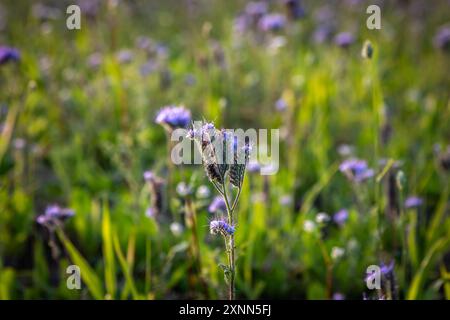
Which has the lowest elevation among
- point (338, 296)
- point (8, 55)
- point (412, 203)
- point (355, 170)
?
point (338, 296)

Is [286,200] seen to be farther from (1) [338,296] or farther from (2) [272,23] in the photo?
(2) [272,23]

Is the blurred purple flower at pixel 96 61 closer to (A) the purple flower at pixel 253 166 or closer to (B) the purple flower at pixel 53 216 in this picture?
(A) the purple flower at pixel 253 166

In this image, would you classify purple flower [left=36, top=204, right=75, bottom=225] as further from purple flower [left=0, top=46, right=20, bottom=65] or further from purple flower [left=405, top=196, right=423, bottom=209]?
purple flower [left=405, top=196, right=423, bottom=209]

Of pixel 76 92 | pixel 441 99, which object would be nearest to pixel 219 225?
pixel 76 92

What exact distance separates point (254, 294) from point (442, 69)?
3345 mm

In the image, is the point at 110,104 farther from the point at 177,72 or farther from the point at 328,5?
the point at 328,5

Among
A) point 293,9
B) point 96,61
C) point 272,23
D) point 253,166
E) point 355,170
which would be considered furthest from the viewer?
point 96,61

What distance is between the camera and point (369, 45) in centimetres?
187

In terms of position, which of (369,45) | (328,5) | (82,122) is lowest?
(369,45)

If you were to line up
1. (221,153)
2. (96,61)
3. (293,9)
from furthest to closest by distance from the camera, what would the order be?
1. (96,61)
2. (293,9)
3. (221,153)

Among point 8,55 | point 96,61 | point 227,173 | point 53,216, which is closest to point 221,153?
point 227,173

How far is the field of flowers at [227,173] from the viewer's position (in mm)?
2027

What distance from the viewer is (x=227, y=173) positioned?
1489mm
